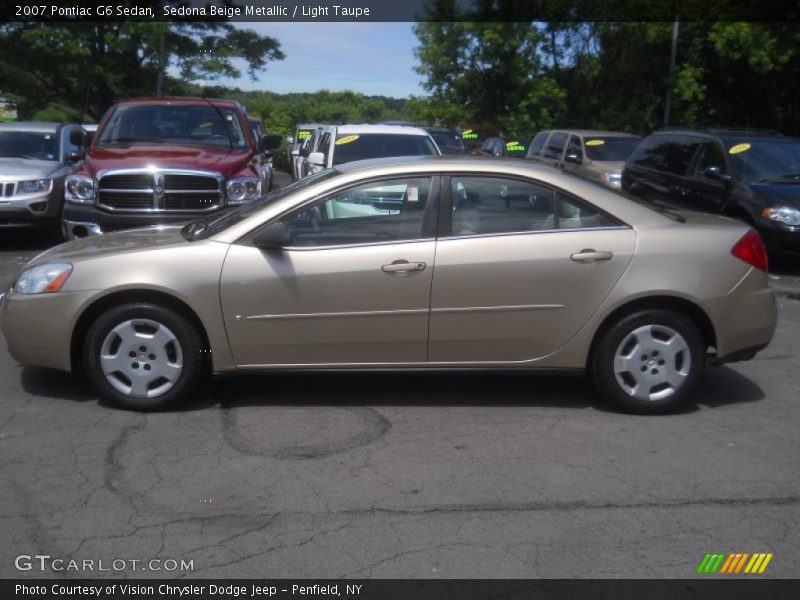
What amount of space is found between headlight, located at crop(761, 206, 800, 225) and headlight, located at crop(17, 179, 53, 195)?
9.17m

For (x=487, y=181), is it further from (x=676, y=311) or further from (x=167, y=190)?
(x=167, y=190)

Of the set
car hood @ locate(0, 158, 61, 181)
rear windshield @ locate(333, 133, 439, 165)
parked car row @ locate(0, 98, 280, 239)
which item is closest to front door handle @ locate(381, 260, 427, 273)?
parked car row @ locate(0, 98, 280, 239)

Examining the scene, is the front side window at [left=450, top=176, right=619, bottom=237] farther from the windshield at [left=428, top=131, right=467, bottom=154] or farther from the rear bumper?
the windshield at [left=428, top=131, right=467, bottom=154]

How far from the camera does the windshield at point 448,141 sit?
59.1 feet

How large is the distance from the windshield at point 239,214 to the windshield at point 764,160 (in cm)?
735

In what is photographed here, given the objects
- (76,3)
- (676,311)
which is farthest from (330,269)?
(76,3)

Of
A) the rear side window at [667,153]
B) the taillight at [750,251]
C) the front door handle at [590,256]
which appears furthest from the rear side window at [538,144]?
the front door handle at [590,256]

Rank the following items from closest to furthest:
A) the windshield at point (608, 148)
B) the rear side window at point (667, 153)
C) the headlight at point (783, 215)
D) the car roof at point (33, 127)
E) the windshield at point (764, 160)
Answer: the headlight at point (783, 215)
the windshield at point (764, 160)
the rear side window at point (667, 153)
the car roof at point (33, 127)
the windshield at point (608, 148)

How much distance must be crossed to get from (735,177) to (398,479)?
841cm

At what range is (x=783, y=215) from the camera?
34.9ft

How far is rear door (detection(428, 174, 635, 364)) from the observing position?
5.34 meters

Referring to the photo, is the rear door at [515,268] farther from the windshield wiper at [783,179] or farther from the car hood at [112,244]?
the windshield wiper at [783,179]

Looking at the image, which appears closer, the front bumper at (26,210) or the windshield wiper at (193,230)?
the windshield wiper at (193,230)
